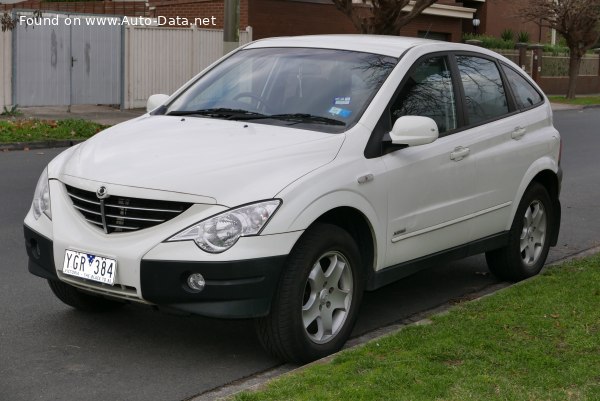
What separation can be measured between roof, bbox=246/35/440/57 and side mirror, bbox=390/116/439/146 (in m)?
0.71

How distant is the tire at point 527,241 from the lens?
742 cm

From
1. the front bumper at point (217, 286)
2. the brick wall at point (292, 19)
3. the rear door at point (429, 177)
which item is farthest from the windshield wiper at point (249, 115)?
the brick wall at point (292, 19)

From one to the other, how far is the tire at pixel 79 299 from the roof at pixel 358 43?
2010 mm

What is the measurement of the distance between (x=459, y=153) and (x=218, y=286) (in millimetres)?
2215

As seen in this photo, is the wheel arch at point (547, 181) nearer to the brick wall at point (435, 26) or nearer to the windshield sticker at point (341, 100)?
the windshield sticker at point (341, 100)

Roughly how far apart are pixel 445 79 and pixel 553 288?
61.6 inches

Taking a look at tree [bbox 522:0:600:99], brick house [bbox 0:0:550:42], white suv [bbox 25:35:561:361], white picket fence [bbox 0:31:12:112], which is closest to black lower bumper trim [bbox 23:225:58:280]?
white suv [bbox 25:35:561:361]

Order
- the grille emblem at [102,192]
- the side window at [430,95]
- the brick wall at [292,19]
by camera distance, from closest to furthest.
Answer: the grille emblem at [102,192]
the side window at [430,95]
the brick wall at [292,19]

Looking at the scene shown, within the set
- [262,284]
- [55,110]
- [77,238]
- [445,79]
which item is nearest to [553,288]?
[445,79]

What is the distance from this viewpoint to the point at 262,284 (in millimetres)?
5113

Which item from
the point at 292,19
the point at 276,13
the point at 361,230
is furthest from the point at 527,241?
the point at 292,19

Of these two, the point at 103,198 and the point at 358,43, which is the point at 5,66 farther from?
the point at 103,198

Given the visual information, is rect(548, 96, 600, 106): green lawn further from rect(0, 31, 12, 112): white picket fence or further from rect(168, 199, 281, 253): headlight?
rect(168, 199, 281, 253): headlight

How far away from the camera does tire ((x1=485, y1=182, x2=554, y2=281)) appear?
742 cm
